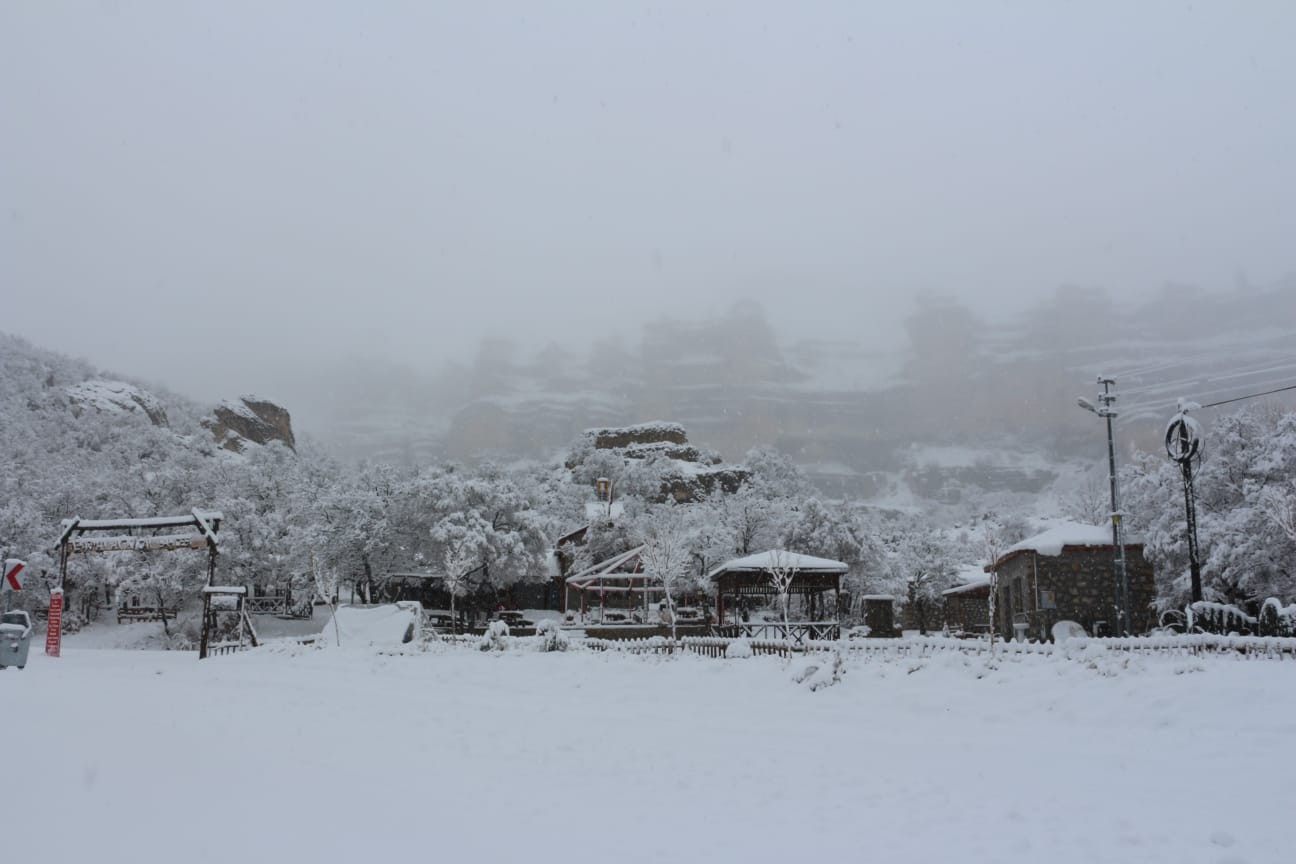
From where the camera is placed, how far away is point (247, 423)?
426 ft

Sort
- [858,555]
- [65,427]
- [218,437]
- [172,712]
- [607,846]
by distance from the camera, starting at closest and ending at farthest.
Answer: [607,846] < [172,712] < [858,555] < [65,427] < [218,437]

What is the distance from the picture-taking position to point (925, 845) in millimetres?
5859

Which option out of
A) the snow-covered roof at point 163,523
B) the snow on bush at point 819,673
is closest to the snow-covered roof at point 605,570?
the snow-covered roof at point 163,523

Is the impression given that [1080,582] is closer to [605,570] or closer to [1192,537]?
[1192,537]

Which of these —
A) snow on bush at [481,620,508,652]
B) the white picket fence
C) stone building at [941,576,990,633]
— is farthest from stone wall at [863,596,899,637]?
snow on bush at [481,620,508,652]

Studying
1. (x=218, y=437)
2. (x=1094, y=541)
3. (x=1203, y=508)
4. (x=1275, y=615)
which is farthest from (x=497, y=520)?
(x=218, y=437)

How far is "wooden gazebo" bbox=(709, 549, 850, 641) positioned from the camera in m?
26.3

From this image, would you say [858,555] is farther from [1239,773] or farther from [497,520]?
[1239,773]

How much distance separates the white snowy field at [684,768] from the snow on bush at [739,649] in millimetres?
2949

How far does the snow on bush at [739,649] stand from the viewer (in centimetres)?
1800

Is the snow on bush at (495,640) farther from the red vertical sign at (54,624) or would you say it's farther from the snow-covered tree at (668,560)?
the red vertical sign at (54,624)

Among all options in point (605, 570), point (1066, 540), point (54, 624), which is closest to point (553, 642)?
point (54, 624)

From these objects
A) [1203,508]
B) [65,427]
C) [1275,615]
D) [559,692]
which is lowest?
[559,692]

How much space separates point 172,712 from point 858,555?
3654 cm
